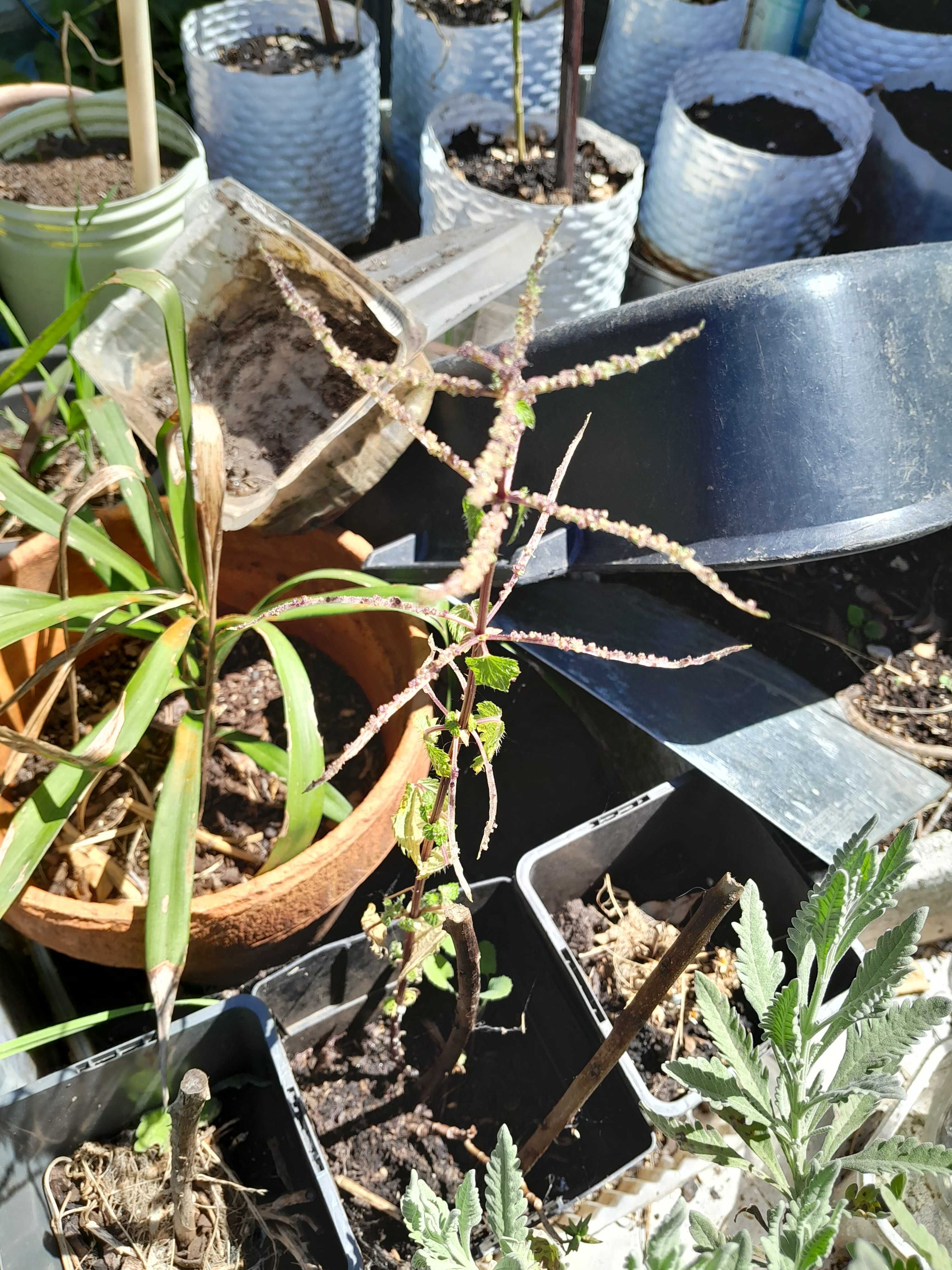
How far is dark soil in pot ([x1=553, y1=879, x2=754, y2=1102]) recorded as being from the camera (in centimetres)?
96

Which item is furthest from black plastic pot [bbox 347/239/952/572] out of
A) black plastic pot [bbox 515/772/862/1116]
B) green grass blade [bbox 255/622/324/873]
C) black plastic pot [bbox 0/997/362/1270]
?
black plastic pot [bbox 0/997/362/1270]

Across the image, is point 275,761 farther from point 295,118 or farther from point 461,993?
point 295,118

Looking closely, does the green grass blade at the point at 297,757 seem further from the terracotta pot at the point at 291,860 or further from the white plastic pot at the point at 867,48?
the white plastic pot at the point at 867,48

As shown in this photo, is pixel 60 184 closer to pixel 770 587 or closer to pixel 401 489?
pixel 401 489

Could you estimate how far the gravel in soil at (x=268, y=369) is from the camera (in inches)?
45.6

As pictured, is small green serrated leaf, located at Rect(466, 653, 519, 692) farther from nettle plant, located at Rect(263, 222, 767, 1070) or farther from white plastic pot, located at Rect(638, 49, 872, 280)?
white plastic pot, located at Rect(638, 49, 872, 280)

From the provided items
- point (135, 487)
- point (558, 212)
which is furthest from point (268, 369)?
point (558, 212)

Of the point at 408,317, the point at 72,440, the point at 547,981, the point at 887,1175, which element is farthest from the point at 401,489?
the point at 887,1175

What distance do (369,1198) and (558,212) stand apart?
1206mm

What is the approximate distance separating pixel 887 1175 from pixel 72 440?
1.17 metres

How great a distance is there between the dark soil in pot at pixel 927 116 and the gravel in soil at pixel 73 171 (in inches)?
50.6

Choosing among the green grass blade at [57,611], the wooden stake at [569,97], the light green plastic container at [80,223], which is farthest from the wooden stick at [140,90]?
the green grass blade at [57,611]

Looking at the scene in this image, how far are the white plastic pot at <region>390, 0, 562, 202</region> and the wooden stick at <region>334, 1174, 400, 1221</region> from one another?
161 cm

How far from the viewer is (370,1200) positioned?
0.85 metres
